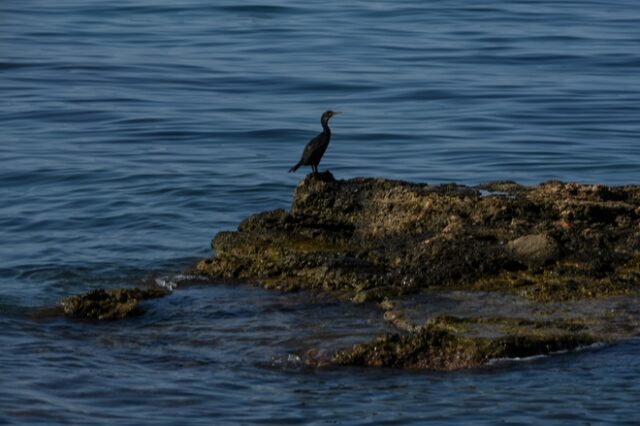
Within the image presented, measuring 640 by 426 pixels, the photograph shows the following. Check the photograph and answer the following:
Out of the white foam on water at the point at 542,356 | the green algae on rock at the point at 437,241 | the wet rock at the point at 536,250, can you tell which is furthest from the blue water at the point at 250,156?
the wet rock at the point at 536,250

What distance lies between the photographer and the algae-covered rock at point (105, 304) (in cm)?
880

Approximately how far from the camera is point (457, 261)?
878cm

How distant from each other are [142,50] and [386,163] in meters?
8.78

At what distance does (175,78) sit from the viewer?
2027 centimetres

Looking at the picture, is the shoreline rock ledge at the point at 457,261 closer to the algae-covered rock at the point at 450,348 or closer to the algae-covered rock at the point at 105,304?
the algae-covered rock at the point at 450,348

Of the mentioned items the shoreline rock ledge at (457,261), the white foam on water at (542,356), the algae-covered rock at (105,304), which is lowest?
the white foam on water at (542,356)

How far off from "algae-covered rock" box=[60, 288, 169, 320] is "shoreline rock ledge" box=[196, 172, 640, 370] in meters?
0.73

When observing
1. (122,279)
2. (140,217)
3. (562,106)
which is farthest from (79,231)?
(562,106)

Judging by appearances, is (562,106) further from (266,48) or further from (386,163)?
(266,48)

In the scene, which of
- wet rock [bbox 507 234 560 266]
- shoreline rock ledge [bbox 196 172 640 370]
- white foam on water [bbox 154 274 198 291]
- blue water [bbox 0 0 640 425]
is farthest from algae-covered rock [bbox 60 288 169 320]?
wet rock [bbox 507 234 560 266]

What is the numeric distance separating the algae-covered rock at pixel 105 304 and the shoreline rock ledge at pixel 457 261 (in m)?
0.73

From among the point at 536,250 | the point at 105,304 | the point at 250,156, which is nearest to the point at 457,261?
the point at 536,250

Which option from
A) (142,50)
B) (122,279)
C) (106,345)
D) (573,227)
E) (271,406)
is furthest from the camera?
(142,50)

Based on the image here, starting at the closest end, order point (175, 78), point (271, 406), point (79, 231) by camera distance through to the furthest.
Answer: point (271, 406), point (79, 231), point (175, 78)
